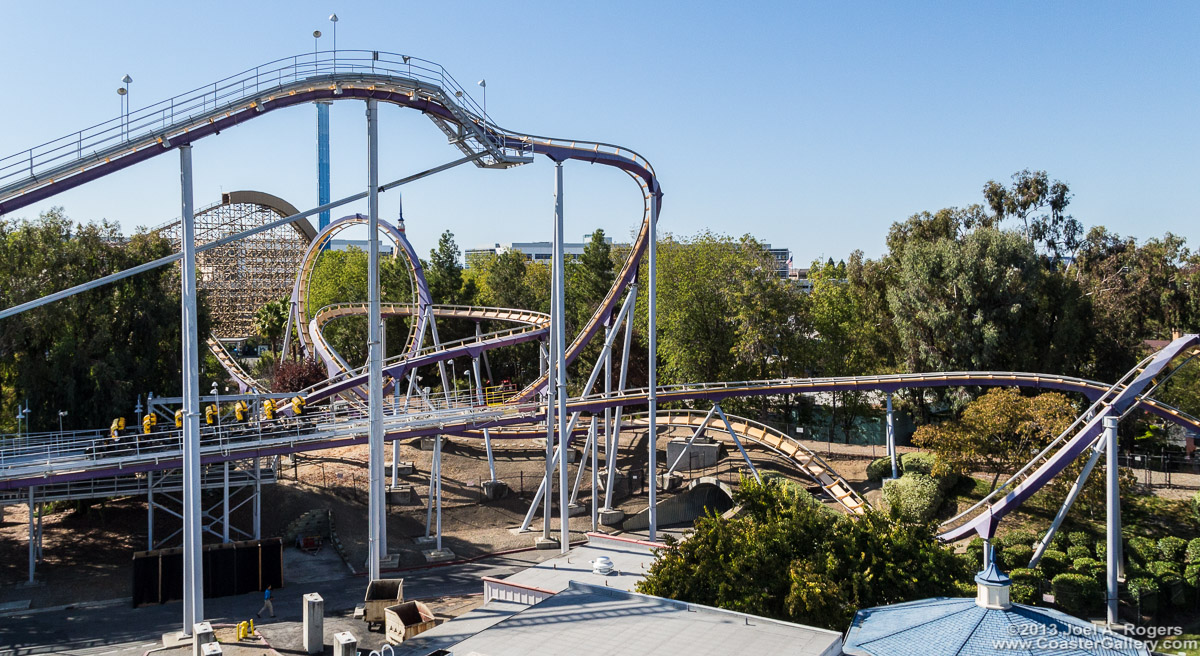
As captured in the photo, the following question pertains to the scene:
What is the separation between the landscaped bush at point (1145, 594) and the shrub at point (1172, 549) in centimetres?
280

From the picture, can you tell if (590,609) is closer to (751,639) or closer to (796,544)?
(751,639)

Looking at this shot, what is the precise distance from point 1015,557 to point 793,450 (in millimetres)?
8450

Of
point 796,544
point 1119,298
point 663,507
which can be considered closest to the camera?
point 796,544

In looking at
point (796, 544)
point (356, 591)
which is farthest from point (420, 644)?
point (356, 591)

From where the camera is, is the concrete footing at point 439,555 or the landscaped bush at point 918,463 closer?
the concrete footing at point 439,555

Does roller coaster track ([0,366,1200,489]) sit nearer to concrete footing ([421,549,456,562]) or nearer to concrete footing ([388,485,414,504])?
concrete footing ([388,485,414,504])

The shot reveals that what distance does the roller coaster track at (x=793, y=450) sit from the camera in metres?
28.3

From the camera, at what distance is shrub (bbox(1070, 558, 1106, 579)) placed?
2278 centimetres

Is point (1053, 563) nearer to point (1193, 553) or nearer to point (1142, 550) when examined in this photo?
point (1142, 550)

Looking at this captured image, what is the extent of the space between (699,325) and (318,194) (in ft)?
346

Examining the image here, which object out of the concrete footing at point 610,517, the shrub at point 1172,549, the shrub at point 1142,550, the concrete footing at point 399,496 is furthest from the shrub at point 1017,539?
the concrete footing at point 399,496

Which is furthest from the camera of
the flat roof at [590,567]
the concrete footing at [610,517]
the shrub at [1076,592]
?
the concrete footing at [610,517]

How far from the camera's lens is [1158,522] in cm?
2655

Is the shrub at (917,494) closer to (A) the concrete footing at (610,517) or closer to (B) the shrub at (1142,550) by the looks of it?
(B) the shrub at (1142,550)
